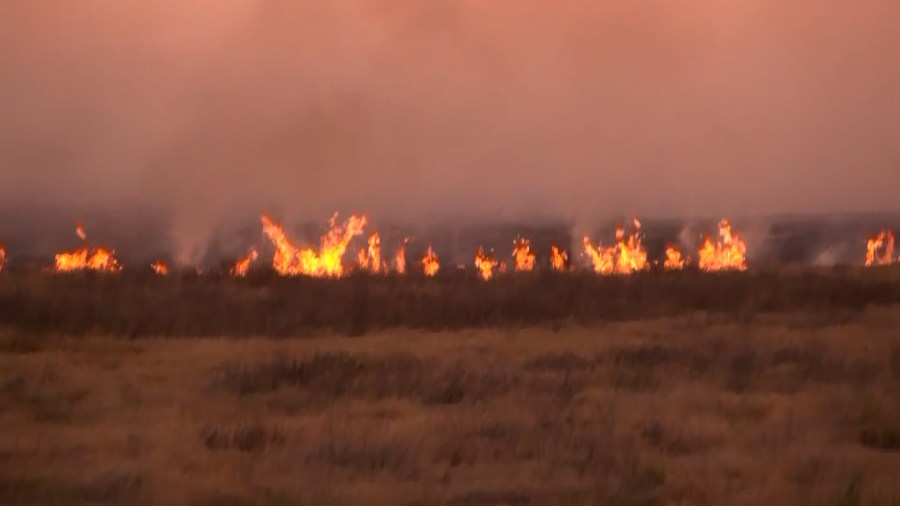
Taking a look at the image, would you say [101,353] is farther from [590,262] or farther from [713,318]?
[590,262]

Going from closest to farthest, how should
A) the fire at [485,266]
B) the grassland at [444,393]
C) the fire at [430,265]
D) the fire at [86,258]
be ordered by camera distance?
the grassland at [444,393] < the fire at [485,266] < the fire at [430,265] < the fire at [86,258]

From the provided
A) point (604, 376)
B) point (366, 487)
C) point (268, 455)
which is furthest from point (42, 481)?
point (604, 376)

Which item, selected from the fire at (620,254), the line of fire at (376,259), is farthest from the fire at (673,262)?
the fire at (620,254)

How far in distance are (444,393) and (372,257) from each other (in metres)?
14.2

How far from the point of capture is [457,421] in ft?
28.1

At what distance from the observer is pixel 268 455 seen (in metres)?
7.41

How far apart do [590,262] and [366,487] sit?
19027 millimetres

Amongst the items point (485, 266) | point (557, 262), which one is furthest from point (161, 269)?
point (557, 262)

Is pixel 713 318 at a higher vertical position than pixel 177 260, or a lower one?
lower

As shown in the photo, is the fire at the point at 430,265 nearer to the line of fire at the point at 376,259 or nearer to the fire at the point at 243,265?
the line of fire at the point at 376,259

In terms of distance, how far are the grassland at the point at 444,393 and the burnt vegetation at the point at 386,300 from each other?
0.06m

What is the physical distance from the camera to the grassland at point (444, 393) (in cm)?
664

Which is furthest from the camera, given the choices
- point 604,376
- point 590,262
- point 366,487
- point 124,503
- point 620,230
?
point 620,230

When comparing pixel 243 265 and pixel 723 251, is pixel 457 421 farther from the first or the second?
pixel 723 251
